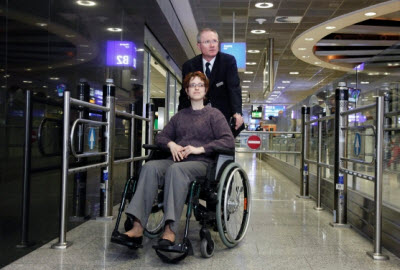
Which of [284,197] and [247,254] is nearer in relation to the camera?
[247,254]

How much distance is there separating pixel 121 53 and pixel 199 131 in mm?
2684

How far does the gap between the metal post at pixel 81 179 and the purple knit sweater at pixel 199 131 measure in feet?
3.11

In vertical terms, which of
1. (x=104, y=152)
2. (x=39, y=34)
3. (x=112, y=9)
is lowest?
(x=104, y=152)

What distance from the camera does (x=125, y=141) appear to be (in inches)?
193

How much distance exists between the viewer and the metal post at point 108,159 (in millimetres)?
3891

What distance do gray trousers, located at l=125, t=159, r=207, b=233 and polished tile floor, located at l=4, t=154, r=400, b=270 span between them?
0.99ft

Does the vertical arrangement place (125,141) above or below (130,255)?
above

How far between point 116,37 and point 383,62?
11.2 feet

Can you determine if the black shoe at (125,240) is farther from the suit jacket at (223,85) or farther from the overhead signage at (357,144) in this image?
the overhead signage at (357,144)

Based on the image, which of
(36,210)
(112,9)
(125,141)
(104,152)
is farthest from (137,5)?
(36,210)

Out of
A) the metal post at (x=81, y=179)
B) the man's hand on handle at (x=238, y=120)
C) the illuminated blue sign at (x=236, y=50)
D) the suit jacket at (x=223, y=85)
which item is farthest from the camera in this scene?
the illuminated blue sign at (x=236, y=50)

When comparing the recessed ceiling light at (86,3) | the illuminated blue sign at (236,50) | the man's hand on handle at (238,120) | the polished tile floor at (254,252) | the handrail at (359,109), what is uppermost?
the illuminated blue sign at (236,50)

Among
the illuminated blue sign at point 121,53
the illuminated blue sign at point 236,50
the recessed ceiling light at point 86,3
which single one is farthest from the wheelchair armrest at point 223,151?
the illuminated blue sign at point 236,50

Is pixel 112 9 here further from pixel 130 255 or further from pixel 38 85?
pixel 130 255
